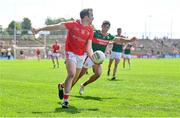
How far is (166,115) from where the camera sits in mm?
10320

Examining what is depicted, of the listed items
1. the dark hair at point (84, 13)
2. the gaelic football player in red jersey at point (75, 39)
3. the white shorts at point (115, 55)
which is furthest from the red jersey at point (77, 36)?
the white shorts at point (115, 55)

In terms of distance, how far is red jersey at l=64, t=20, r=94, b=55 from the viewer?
11.7 meters

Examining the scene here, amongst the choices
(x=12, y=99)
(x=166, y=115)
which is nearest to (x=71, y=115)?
(x=166, y=115)

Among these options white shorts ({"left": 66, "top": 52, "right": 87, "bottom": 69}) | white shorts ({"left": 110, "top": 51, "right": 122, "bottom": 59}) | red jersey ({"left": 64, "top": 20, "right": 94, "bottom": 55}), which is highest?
red jersey ({"left": 64, "top": 20, "right": 94, "bottom": 55})

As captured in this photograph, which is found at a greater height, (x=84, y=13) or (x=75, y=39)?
(x=84, y=13)

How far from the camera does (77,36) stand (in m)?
11.7

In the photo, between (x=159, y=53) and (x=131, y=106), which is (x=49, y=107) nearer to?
(x=131, y=106)

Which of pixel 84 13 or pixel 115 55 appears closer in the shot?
pixel 84 13

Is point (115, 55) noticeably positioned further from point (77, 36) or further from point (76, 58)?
point (77, 36)

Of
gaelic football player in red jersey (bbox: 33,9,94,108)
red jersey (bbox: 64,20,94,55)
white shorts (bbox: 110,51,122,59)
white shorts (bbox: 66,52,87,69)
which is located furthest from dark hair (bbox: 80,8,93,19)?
white shorts (bbox: 110,51,122,59)

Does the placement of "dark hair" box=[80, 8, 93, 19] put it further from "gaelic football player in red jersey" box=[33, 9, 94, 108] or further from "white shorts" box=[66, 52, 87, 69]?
"white shorts" box=[66, 52, 87, 69]

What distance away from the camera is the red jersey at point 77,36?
1166cm

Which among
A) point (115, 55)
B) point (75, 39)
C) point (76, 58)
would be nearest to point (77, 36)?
point (75, 39)

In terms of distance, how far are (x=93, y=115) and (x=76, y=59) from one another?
85.1 inches
